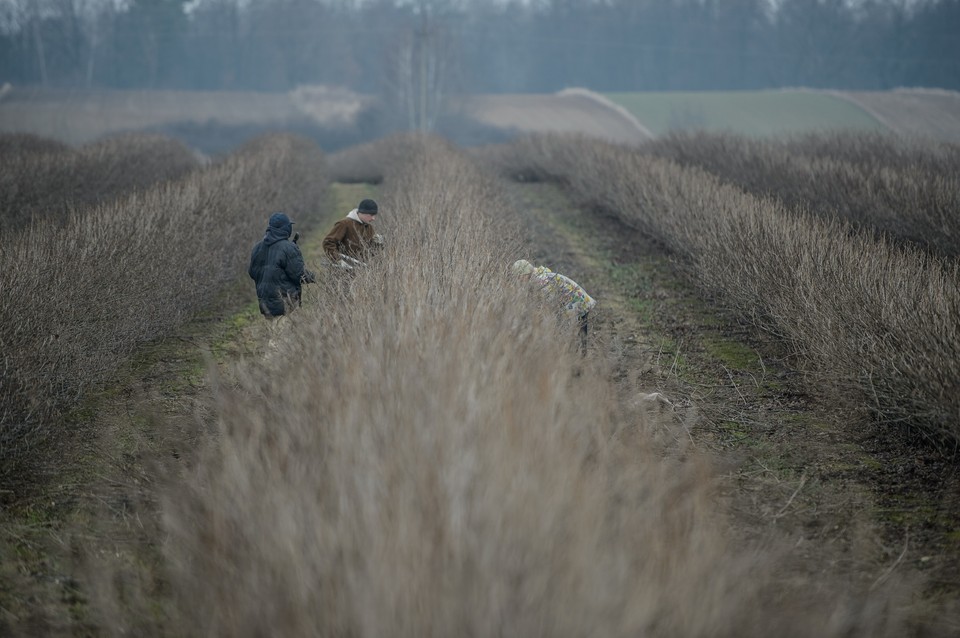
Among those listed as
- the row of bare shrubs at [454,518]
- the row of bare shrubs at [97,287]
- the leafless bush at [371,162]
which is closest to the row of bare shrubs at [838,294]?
the row of bare shrubs at [454,518]

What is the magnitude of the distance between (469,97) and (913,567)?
57.4 m

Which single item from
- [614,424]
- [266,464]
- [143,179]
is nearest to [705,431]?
[614,424]

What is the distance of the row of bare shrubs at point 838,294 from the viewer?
599 centimetres

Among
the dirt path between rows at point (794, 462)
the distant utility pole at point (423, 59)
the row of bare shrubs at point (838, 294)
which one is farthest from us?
the distant utility pole at point (423, 59)

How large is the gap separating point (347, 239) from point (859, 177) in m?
10.8

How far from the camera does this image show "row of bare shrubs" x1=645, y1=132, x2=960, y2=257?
12.1 metres

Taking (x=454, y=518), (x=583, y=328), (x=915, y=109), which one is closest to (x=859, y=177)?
(x=583, y=328)

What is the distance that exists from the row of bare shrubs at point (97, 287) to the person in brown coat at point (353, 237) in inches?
83.6

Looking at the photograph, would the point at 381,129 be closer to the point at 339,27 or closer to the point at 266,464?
the point at 339,27

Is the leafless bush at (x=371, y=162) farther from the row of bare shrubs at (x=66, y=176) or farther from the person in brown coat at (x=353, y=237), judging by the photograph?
the person in brown coat at (x=353, y=237)

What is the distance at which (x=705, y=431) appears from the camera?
670 centimetres

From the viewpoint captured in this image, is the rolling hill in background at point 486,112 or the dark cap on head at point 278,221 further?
the rolling hill in background at point 486,112

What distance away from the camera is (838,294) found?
309 inches

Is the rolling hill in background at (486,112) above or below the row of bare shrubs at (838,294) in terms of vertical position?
below
